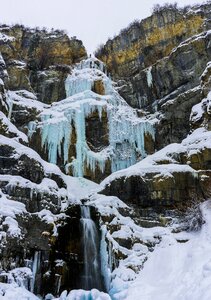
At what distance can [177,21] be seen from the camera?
36.0 metres

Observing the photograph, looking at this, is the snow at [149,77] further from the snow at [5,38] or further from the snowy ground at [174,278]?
the snowy ground at [174,278]

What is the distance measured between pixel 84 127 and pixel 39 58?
10046mm

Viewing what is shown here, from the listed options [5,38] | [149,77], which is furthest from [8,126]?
[149,77]

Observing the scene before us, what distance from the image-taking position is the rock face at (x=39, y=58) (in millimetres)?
32812

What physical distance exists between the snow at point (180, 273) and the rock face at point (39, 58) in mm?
21678

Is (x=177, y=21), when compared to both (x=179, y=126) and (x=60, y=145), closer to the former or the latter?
(x=179, y=126)

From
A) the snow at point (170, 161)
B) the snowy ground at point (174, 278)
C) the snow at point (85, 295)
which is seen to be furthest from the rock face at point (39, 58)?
the snow at point (85, 295)

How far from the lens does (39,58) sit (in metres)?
36.1

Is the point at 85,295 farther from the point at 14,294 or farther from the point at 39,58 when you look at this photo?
the point at 39,58

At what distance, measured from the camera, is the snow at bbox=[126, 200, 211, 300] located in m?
8.22

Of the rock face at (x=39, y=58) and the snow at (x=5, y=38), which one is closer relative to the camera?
the rock face at (x=39, y=58)

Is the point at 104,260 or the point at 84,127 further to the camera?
the point at 84,127

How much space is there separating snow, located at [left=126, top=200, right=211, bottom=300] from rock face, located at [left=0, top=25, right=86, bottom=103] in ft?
71.1

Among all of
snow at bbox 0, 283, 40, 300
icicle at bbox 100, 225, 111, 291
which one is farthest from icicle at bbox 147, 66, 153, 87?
snow at bbox 0, 283, 40, 300
